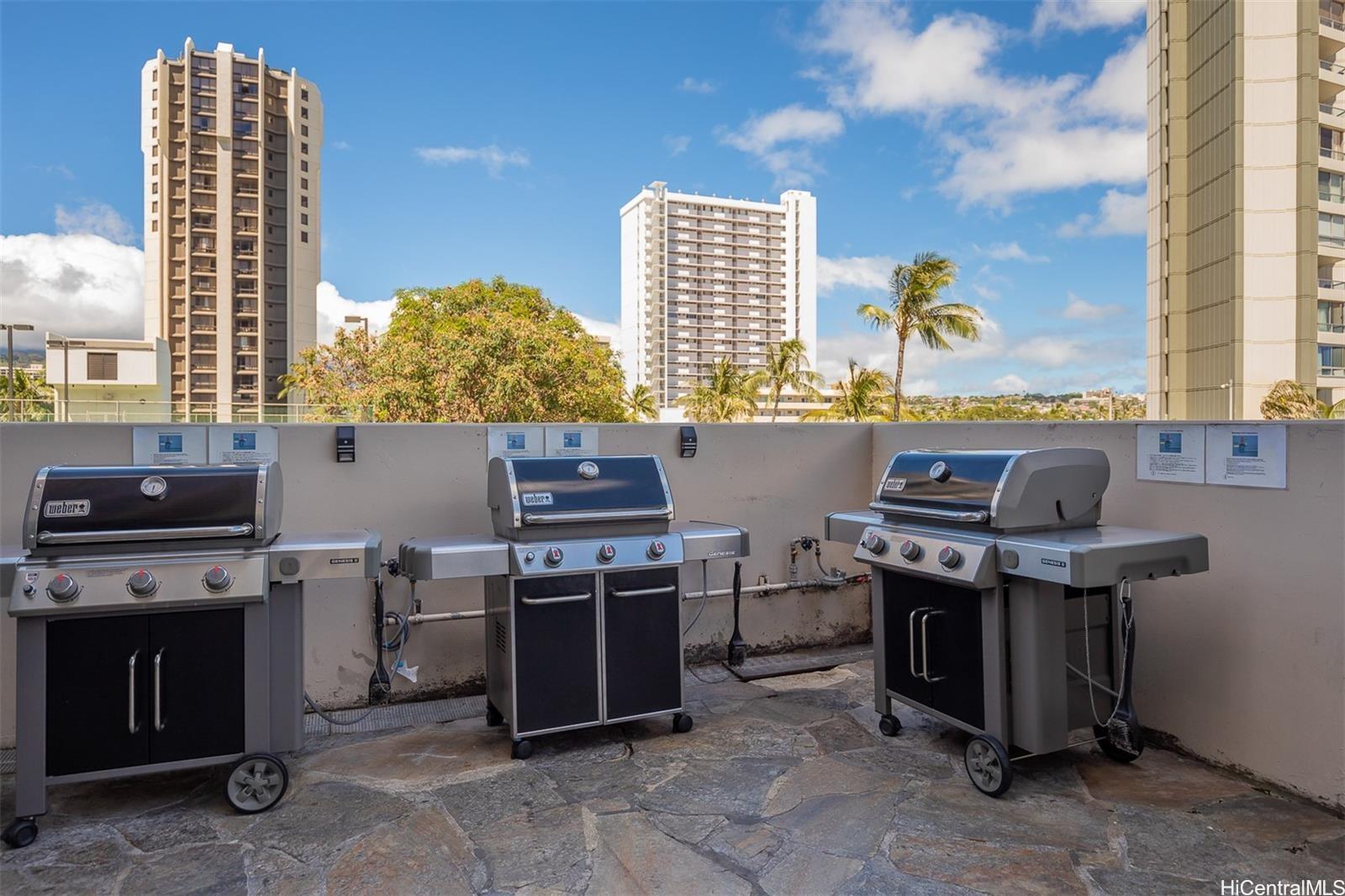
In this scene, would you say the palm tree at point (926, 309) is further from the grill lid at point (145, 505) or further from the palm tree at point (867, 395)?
the grill lid at point (145, 505)

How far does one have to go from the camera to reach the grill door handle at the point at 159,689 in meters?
2.34

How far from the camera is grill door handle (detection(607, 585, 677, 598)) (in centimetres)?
297

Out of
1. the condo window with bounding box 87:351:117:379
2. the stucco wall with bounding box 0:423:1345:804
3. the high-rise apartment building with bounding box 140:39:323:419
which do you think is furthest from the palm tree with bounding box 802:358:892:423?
the high-rise apartment building with bounding box 140:39:323:419

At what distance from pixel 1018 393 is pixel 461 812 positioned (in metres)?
40.7

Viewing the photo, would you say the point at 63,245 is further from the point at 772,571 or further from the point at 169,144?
the point at 772,571

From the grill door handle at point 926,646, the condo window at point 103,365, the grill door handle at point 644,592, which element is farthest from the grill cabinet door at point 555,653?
the condo window at point 103,365

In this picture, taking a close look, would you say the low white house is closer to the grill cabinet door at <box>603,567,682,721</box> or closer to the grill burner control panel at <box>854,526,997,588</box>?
the grill cabinet door at <box>603,567,682,721</box>

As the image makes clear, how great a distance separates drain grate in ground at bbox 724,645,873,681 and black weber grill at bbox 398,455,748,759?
821 millimetres

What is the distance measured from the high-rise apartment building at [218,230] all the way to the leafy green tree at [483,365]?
43.9 metres

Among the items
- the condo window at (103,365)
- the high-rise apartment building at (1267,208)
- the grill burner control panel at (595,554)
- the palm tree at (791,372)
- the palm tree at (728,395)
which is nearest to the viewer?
the grill burner control panel at (595,554)

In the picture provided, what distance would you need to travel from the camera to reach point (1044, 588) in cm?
251

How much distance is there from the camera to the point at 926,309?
22359 mm

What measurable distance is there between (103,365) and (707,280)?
60622 millimetres

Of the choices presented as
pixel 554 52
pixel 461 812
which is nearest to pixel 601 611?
pixel 461 812
